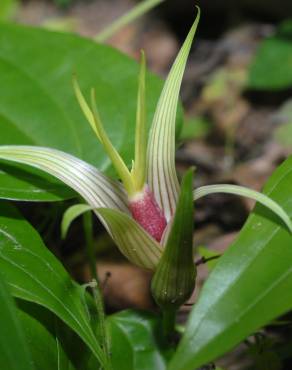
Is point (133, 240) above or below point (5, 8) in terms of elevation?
below

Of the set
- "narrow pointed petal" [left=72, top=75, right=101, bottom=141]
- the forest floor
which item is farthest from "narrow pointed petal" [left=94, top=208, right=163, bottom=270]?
the forest floor

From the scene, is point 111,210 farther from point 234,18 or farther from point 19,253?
point 234,18

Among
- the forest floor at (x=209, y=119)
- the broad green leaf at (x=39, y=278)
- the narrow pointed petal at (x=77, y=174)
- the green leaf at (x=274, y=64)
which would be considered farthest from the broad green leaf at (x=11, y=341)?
the green leaf at (x=274, y=64)

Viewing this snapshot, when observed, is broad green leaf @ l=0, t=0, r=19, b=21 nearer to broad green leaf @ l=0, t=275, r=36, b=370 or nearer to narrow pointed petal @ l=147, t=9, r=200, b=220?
narrow pointed petal @ l=147, t=9, r=200, b=220

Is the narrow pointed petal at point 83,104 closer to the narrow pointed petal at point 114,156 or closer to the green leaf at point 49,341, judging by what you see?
the narrow pointed petal at point 114,156

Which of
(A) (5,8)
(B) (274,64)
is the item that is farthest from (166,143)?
Result: (A) (5,8)

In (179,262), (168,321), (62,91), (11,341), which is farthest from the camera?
(62,91)

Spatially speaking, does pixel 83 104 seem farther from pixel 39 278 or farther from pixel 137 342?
pixel 137 342

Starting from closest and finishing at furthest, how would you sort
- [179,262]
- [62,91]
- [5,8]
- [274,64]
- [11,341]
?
[11,341] → [179,262] → [62,91] → [274,64] → [5,8]
